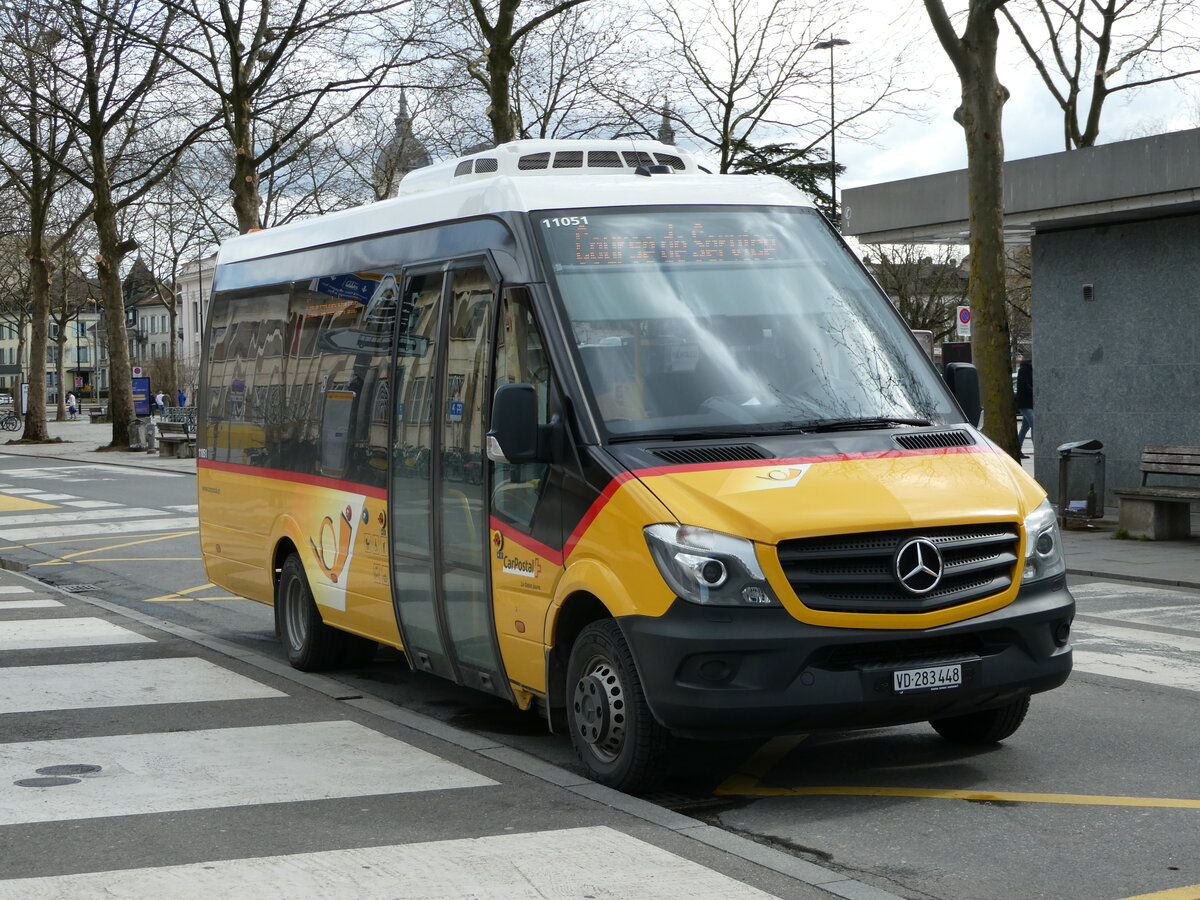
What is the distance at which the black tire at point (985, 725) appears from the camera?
688 cm

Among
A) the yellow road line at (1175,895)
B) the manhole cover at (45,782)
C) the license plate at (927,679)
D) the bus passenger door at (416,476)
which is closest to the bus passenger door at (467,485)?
the bus passenger door at (416,476)

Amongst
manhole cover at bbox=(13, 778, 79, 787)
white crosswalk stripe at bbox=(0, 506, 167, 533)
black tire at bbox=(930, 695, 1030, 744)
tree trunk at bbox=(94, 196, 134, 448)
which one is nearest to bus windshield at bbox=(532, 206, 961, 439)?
black tire at bbox=(930, 695, 1030, 744)

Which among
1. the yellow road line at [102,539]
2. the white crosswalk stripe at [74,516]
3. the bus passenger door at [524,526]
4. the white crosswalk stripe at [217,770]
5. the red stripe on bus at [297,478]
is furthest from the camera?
the white crosswalk stripe at [74,516]

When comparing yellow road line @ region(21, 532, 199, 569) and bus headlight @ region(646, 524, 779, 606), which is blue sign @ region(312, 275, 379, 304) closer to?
bus headlight @ region(646, 524, 779, 606)

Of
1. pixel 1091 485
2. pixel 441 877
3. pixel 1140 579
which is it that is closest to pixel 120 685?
pixel 441 877

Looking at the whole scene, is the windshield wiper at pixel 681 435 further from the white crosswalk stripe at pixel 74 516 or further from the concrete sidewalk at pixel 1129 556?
the white crosswalk stripe at pixel 74 516

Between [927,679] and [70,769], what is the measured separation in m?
3.59

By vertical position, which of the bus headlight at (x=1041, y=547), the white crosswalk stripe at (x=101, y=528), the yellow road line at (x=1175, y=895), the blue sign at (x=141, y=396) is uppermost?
the blue sign at (x=141, y=396)

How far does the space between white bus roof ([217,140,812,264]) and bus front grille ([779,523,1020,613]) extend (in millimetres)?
2032

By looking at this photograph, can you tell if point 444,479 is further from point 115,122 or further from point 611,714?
point 115,122

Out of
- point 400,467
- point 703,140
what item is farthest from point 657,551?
point 703,140

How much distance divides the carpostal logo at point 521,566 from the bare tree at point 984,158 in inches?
474

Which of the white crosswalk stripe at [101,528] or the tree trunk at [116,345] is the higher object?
the tree trunk at [116,345]

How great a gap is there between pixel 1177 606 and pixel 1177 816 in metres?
6.39
